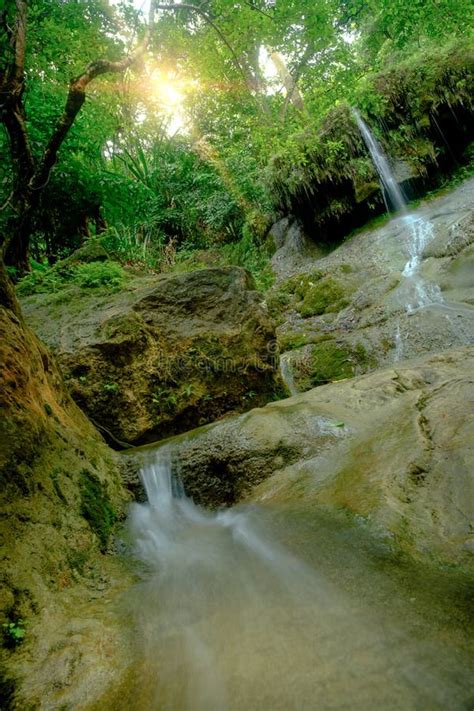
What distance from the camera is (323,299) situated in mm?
7859

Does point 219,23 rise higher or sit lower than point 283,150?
higher

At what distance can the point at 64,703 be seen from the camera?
140 centimetres

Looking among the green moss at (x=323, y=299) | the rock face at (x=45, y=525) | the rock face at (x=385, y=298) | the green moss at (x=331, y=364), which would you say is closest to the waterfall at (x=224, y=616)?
the rock face at (x=45, y=525)

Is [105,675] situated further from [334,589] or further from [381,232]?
[381,232]

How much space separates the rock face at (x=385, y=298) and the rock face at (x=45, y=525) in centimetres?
388

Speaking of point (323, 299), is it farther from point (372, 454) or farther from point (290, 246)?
point (372, 454)

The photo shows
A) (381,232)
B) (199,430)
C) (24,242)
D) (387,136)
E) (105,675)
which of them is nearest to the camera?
(105,675)

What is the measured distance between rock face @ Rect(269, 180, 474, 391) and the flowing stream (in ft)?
13.0

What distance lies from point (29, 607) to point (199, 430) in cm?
208

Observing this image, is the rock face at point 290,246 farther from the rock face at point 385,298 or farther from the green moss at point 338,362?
the green moss at point 338,362

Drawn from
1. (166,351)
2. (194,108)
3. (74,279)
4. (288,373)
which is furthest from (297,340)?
(194,108)

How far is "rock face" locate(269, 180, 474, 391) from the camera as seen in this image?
18.8 ft

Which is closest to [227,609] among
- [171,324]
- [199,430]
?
[199,430]

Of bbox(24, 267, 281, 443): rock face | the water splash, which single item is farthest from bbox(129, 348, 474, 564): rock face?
the water splash
